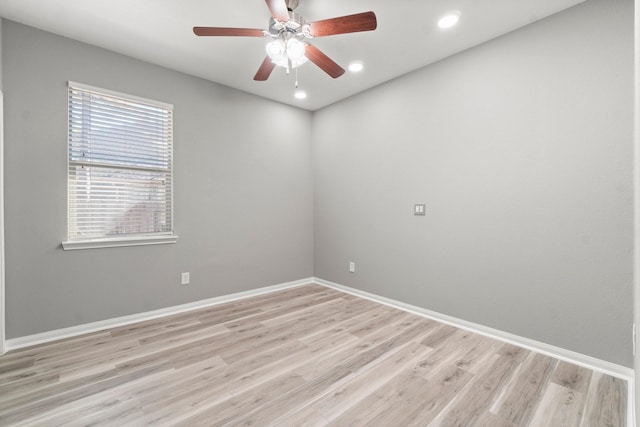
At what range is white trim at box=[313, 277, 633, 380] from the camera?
2.04 m

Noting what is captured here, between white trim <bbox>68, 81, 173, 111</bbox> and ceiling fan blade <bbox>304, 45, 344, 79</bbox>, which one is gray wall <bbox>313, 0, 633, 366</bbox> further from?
white trim <bbox>68, 81, 173, 111</bbox>

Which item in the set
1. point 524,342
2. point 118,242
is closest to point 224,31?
point 118,242

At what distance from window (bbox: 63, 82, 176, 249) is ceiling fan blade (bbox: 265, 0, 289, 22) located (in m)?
1.89

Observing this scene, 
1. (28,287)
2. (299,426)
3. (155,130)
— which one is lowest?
(299,426)

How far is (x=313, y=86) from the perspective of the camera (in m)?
3.59

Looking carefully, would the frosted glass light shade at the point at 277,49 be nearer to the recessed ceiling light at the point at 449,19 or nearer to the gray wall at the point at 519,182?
the recessed ceiling light at the point at 449,19

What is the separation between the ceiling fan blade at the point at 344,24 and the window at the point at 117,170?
205 centimetres

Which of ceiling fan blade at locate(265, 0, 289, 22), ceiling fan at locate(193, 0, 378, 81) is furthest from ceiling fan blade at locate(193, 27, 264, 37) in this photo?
ceiling fan blade at locate(265, 0, 289, 22)

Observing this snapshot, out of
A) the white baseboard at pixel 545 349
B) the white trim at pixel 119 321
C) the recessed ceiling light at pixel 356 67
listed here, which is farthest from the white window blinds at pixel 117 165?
the white baseboard at pixel 545 349

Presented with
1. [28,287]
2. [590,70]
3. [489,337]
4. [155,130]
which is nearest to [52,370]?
[28,287]

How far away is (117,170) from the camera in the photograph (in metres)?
2.86

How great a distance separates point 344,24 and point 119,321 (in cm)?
331

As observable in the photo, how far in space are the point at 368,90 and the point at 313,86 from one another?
2.35ft

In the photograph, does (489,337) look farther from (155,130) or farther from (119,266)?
(155,130)
